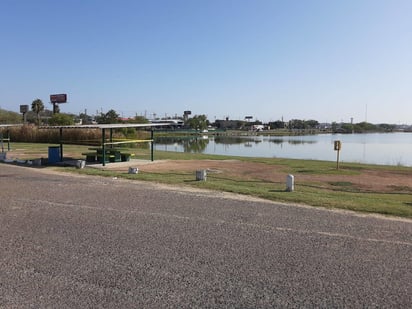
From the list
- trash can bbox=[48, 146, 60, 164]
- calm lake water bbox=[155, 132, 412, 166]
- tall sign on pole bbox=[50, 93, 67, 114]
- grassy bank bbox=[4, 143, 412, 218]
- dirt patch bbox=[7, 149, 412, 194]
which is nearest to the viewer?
grassy bank bbox=[4, 143, 412, 218]

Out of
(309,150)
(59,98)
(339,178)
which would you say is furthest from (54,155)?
(59,98)

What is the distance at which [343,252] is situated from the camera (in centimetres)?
538

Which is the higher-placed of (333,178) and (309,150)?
(333,178)

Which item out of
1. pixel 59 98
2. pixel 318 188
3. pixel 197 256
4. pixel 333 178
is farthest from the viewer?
pixel 59 98

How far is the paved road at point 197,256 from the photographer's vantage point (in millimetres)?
3992

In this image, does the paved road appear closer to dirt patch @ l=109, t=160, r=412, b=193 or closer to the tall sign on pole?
dirt patch @ l=109, t=160, r=412, b=193

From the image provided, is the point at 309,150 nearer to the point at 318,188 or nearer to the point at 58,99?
the point at 318,188

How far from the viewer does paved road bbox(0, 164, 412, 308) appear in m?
3.99

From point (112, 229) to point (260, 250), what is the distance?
2.39m

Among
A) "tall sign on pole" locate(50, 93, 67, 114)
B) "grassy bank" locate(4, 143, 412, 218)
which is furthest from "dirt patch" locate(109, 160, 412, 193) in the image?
"tall sign on pole" locate(50, 93, 67, 114)

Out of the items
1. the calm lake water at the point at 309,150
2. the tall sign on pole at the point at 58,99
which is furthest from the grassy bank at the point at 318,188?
the tall sign on pole at the point at 58,99

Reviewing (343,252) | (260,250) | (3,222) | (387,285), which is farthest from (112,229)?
(387,285)

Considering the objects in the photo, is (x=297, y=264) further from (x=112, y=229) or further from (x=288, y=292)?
(x=112, y=229)

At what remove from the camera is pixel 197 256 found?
516 cm
